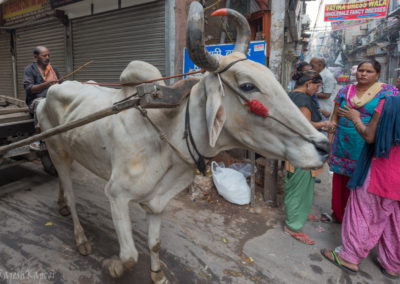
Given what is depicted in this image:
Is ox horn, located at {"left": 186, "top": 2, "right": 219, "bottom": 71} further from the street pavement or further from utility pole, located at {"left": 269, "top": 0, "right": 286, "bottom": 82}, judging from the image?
utility pole, located at {"left": 269, "top": 0, "right": 286, "bottom": 82}

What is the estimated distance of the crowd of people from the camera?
235 centimetres

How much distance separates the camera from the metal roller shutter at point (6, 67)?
8938 mm

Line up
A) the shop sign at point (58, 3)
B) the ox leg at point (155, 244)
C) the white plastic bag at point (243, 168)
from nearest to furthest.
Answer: the ox leg at point (155, 244)
the white plastic bag at point (243, 168)
the shop sign at point (58, 3)

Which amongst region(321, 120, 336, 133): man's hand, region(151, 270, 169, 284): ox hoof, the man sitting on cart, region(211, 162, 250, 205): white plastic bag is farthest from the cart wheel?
region(321, 120, 336, 133): man's hand

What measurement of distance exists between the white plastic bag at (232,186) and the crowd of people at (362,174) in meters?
0.75

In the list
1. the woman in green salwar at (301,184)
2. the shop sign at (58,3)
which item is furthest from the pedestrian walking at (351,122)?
the shop sign at (58,3)

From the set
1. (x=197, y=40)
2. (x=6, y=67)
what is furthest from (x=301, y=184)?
(x=6, y=67)

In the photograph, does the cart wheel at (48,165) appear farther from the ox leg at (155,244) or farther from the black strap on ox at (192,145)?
the black strap on ox at (192,145)

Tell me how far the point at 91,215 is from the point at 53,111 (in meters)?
1.48

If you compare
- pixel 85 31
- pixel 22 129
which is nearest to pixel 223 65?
pixel 22 129

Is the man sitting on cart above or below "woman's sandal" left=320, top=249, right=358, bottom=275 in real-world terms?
above

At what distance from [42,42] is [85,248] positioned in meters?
7.38

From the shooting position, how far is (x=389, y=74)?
20.3 meters

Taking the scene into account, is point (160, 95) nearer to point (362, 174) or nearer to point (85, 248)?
point (85, 248)
